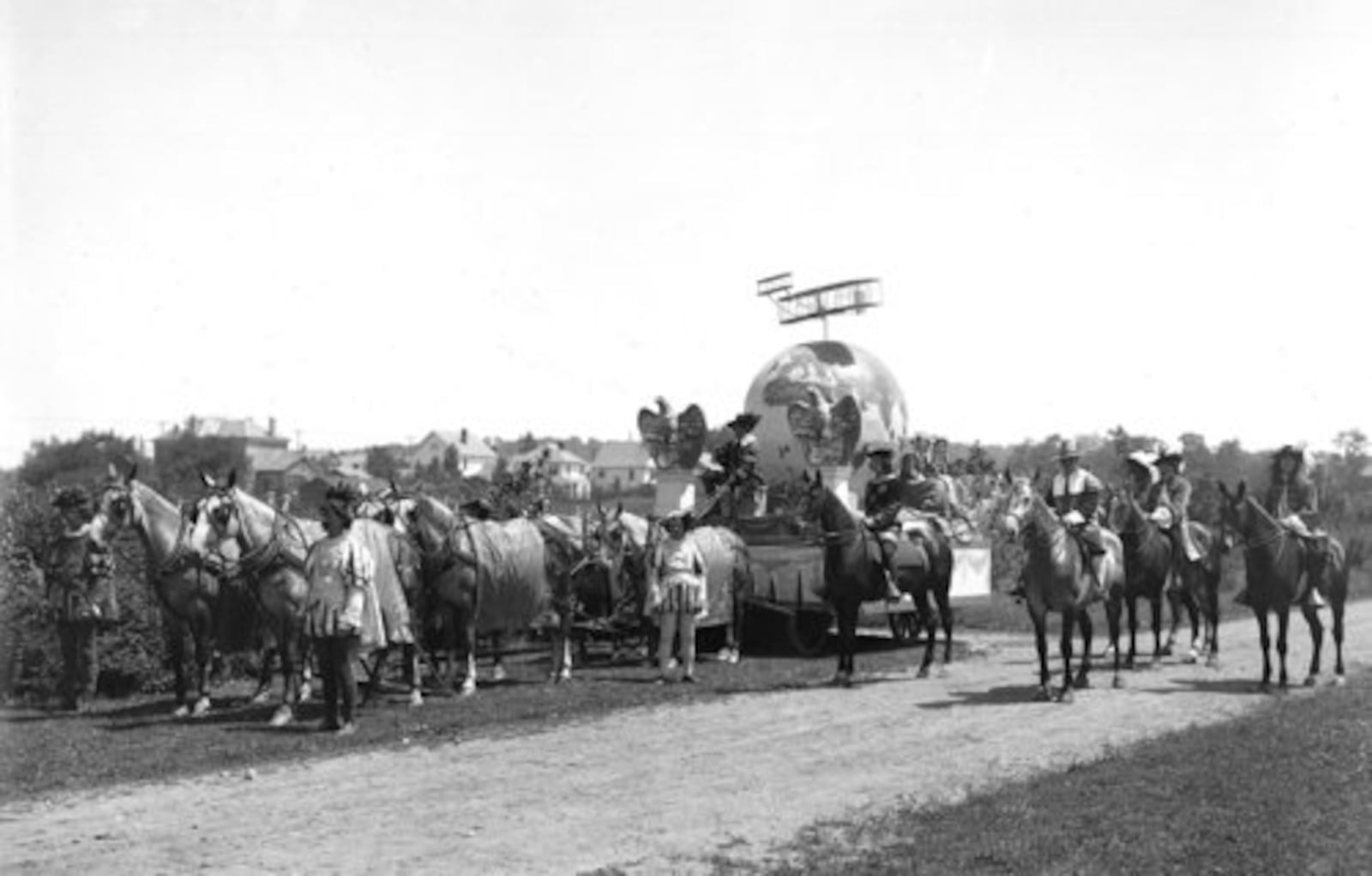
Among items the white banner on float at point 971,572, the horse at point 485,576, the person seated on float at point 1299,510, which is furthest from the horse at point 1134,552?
the horse at point 485,576

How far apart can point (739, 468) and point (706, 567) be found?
346 centimetres

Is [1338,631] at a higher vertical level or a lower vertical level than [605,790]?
higher

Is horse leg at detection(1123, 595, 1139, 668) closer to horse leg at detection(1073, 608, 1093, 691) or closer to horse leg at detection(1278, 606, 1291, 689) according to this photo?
horse leg at detection(1073, 608, 1093, 691)

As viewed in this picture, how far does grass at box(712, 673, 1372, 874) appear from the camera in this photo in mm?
7551

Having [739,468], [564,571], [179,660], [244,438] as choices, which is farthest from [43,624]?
[244,438]

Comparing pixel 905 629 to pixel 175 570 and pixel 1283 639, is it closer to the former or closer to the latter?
pixel 1283 639

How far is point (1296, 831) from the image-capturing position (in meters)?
8.07

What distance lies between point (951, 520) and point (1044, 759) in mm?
9596

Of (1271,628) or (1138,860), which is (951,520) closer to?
(1271,628)

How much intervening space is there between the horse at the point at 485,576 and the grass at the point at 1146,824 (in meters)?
7.59

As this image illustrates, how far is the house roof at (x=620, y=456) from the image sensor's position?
133 m

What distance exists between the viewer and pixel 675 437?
22547mm

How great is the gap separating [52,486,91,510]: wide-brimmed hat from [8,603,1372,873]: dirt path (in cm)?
548

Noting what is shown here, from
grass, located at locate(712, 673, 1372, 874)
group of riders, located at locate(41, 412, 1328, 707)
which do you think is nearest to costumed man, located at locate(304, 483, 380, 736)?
group of riders, located at locate(41, 412, 1328, 707)
